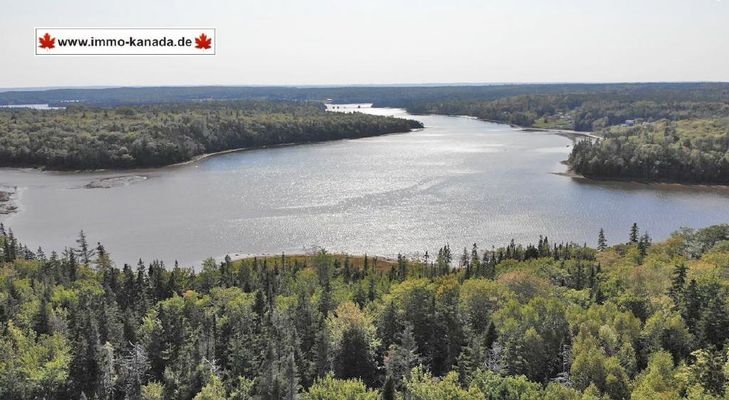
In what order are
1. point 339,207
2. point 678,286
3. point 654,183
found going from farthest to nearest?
1. point 654,183
2. point 339,207
3. point 678,286

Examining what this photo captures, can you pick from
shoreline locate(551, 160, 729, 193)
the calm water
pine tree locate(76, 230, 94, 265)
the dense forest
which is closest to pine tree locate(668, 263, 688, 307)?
the dense forest

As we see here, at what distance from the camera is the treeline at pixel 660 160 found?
126312 mm

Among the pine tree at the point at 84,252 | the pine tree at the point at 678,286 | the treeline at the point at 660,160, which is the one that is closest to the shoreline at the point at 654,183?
the treeline at the point at 660,160

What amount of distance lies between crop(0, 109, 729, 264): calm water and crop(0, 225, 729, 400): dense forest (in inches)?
866

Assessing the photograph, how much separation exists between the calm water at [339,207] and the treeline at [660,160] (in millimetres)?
7253

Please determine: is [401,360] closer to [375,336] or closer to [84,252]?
[375,336]

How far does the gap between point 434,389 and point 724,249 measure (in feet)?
158

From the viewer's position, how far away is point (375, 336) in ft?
150

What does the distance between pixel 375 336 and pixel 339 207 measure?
55.1 metres

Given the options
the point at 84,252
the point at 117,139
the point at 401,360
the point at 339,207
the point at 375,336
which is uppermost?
the point at 117,139

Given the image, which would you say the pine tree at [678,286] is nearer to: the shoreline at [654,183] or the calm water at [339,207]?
the calm water at [339,207]

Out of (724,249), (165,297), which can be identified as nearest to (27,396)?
(165,297)

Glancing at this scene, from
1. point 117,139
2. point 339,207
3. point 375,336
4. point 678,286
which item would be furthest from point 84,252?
point 117,139

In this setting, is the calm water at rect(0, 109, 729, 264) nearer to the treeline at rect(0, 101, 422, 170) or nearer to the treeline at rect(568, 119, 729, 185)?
the treeline at rect(568, 119, 729, 185)
